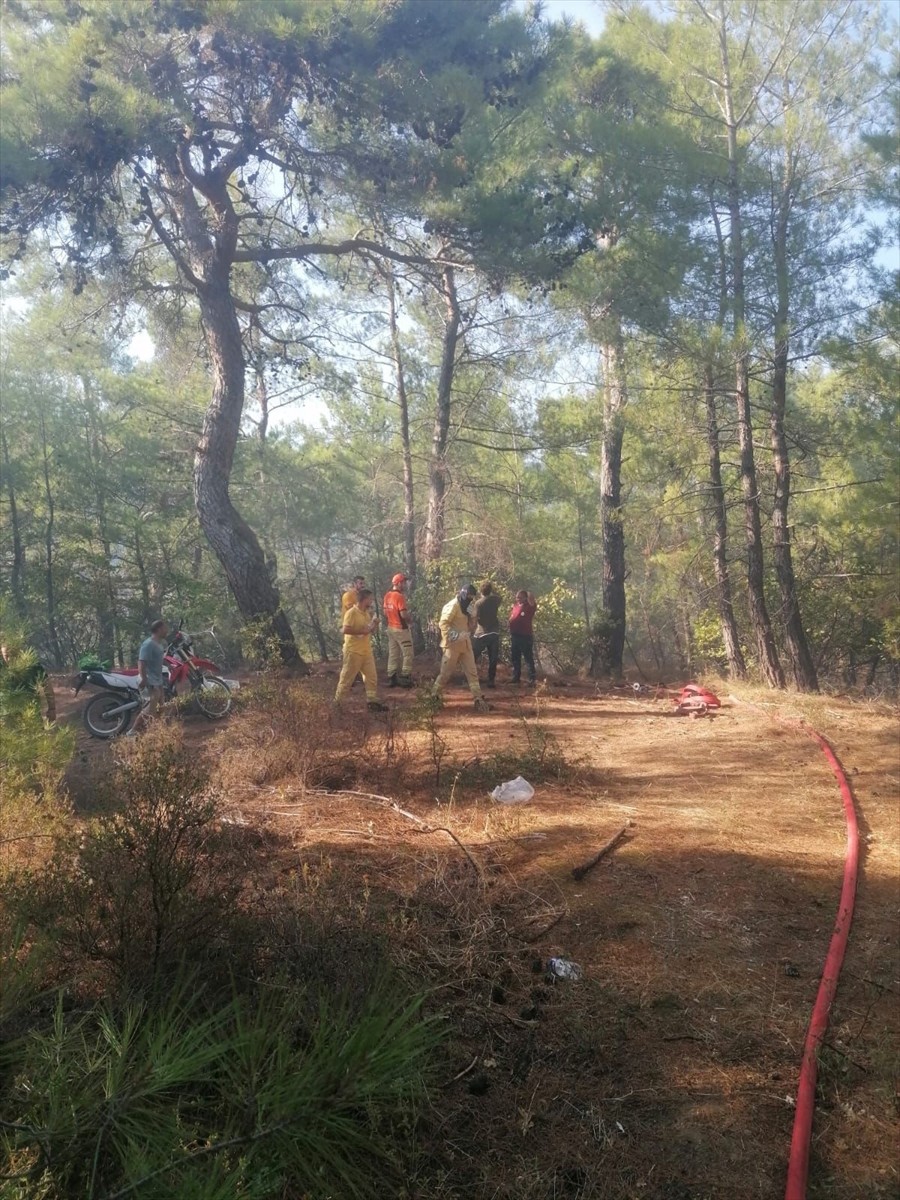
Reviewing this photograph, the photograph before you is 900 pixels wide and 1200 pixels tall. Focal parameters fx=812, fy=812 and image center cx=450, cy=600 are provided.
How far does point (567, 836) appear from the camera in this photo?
5.02 metres

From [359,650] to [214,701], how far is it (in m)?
1.88

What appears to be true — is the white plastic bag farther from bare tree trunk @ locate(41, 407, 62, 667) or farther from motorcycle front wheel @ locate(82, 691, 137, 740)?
bare tree trunk @ locate(41, 407, 62, 667)

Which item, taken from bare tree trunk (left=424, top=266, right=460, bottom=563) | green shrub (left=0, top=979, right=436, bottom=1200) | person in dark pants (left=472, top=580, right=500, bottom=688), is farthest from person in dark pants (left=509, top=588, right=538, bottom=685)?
green shrub (left=0, top=979, right=436, bottom=1200)

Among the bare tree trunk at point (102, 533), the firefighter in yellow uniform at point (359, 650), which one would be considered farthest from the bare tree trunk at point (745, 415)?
the bare tree trunk at point (102, 533)

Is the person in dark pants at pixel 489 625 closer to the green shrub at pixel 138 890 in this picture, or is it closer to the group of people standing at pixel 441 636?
the group of people standing at pixel 441 636

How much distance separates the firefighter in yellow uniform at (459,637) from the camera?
30.8 feet

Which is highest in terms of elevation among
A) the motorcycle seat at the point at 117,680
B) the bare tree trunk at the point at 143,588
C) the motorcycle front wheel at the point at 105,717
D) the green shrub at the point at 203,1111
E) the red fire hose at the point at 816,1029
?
the bare tree trunk at the point at 143,588

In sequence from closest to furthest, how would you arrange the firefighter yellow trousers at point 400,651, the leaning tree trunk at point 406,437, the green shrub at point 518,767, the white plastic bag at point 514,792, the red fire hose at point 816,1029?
1. the red fire hose at point 816,1029
2. the white plastic bag at point 514,792
3. the green shrub at point 518,767
4. the firefighter yellow trousers at point 400,651
5. the leaning tree trunk at point 406,437

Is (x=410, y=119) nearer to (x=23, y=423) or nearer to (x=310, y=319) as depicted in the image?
(x=310, y=319)

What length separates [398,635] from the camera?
11125 millimetres

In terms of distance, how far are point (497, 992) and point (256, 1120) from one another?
1.55 metres

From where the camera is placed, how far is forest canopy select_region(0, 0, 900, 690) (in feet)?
28.6

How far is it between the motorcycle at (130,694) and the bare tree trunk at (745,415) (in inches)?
309

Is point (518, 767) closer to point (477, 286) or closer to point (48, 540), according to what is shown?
point (477, 286)
